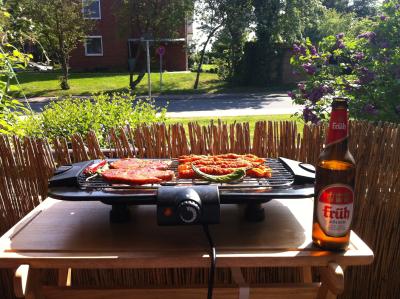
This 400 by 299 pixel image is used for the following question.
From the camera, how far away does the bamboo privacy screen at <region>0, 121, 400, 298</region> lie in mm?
2318

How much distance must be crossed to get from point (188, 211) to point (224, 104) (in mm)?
12460

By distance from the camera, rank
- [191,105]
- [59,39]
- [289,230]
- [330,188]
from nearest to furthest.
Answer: [330,188] < [289,230] < [191,105] < [59,39]

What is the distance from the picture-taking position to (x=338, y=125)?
1311 millimetres

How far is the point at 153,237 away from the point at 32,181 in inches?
51.6

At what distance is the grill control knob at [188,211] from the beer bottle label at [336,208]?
17.4 inches

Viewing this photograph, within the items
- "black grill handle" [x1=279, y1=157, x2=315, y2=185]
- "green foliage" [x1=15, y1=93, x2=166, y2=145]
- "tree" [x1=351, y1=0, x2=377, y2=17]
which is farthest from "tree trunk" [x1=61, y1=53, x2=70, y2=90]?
"tree" [x1=351, y1=0, x2=377, y2=17]

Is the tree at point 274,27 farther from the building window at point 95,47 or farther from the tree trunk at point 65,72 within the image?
the building window at point 95,47

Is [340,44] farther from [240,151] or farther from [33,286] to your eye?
[33,286]

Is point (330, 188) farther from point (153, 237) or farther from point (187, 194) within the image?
point (153, 237)

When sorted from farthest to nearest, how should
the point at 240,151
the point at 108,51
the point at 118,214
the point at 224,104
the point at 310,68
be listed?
1. the point at 108,51
2. the point at 224,104
3. the point at 310,68
4. the point at 240,151
5. the point at 118,214

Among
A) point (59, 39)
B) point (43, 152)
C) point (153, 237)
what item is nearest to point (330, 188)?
point (153, 237)

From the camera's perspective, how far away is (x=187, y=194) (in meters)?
1.35

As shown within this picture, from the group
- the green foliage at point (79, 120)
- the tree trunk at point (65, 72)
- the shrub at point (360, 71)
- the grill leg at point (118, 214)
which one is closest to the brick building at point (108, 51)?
the tree trunk at point (65, 72)

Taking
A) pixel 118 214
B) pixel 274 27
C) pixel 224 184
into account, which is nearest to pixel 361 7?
pixel 274 27
